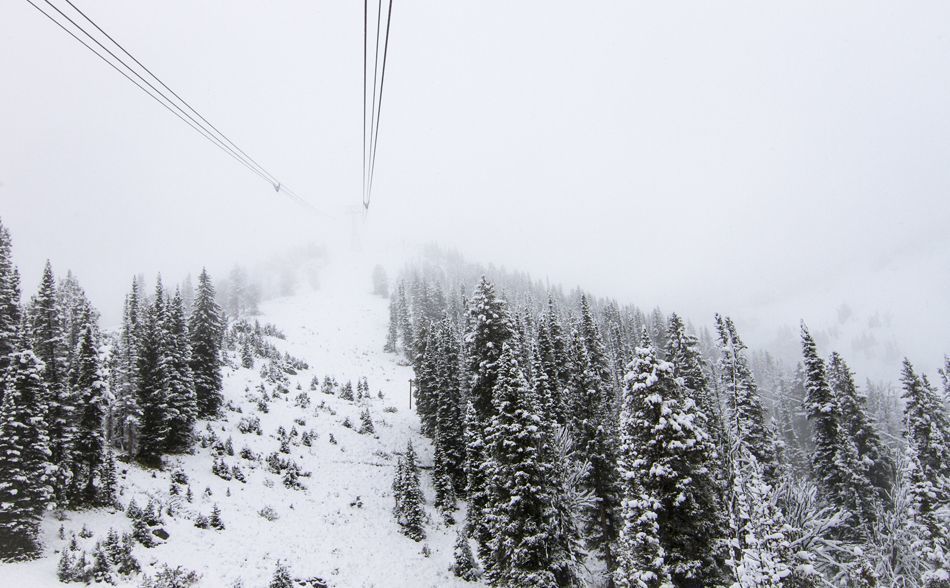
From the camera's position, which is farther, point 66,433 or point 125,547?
point 66,433

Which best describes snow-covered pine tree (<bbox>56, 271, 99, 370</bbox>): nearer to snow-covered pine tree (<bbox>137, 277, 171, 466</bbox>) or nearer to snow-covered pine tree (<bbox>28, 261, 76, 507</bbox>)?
snow-covered pine tree (<bbox>28, 261, 76, 507</bbox>)

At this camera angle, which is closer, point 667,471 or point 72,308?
point 667,471

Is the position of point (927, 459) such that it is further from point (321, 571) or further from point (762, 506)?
point (321, 571)

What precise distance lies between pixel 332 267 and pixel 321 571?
158 m

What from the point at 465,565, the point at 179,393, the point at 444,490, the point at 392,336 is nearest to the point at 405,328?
the point at 392,336

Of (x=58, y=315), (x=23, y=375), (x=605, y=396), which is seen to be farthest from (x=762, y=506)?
(x=58, y=315)

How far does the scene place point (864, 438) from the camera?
33062 millimetres

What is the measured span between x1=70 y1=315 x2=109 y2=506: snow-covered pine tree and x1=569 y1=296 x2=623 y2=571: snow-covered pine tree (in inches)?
1136

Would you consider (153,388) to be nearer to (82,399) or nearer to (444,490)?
(82,399)

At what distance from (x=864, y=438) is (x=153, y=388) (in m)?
52.1

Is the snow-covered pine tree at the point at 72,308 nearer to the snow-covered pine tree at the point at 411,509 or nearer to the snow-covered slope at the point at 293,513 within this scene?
the snow-covered slope at the point at 293,513

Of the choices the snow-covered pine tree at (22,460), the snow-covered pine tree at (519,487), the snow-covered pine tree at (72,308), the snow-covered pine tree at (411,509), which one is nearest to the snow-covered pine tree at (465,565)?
the snow-covered pine tree at (411,509)

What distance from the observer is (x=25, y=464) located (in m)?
21.4

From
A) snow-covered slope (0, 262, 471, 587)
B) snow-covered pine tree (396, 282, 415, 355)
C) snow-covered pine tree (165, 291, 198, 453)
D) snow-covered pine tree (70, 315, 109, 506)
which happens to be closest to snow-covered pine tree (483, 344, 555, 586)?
snow-covered slope (0, 262, 471, 587)
